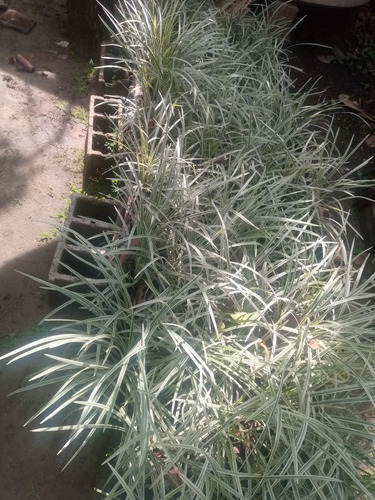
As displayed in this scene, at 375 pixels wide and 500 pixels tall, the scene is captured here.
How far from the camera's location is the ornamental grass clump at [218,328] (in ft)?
4.93

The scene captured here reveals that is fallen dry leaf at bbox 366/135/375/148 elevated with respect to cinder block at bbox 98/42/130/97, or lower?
lower

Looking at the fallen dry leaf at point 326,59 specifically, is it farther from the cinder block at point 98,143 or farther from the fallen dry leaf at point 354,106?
the cinder block at point 98,143

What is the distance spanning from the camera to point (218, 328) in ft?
5.99

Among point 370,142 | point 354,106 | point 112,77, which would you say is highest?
point 112,77

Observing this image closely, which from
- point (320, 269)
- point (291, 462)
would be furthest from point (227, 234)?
point (291, 462)

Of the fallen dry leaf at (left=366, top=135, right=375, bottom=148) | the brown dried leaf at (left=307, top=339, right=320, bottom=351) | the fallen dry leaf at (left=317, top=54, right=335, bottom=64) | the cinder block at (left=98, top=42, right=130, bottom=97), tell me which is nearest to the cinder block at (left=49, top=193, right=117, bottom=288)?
the brown dried leaf at (left=307, top=339, right=320, bottom=351)

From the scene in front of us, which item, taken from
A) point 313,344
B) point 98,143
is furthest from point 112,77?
point 313,344

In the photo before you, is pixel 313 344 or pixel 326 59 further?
pixel 326 59

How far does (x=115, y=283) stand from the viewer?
1830 mm

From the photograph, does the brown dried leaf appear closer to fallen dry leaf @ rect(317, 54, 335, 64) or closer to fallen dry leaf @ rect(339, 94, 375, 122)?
fallen dry leaf @ rect(339, 94, 375, 122)

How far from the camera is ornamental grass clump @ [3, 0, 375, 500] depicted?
4.93 feet

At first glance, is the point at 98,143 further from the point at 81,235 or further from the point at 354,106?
the point at 354,106

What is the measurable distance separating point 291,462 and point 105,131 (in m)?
2.21

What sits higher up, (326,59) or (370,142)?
(326,59)
